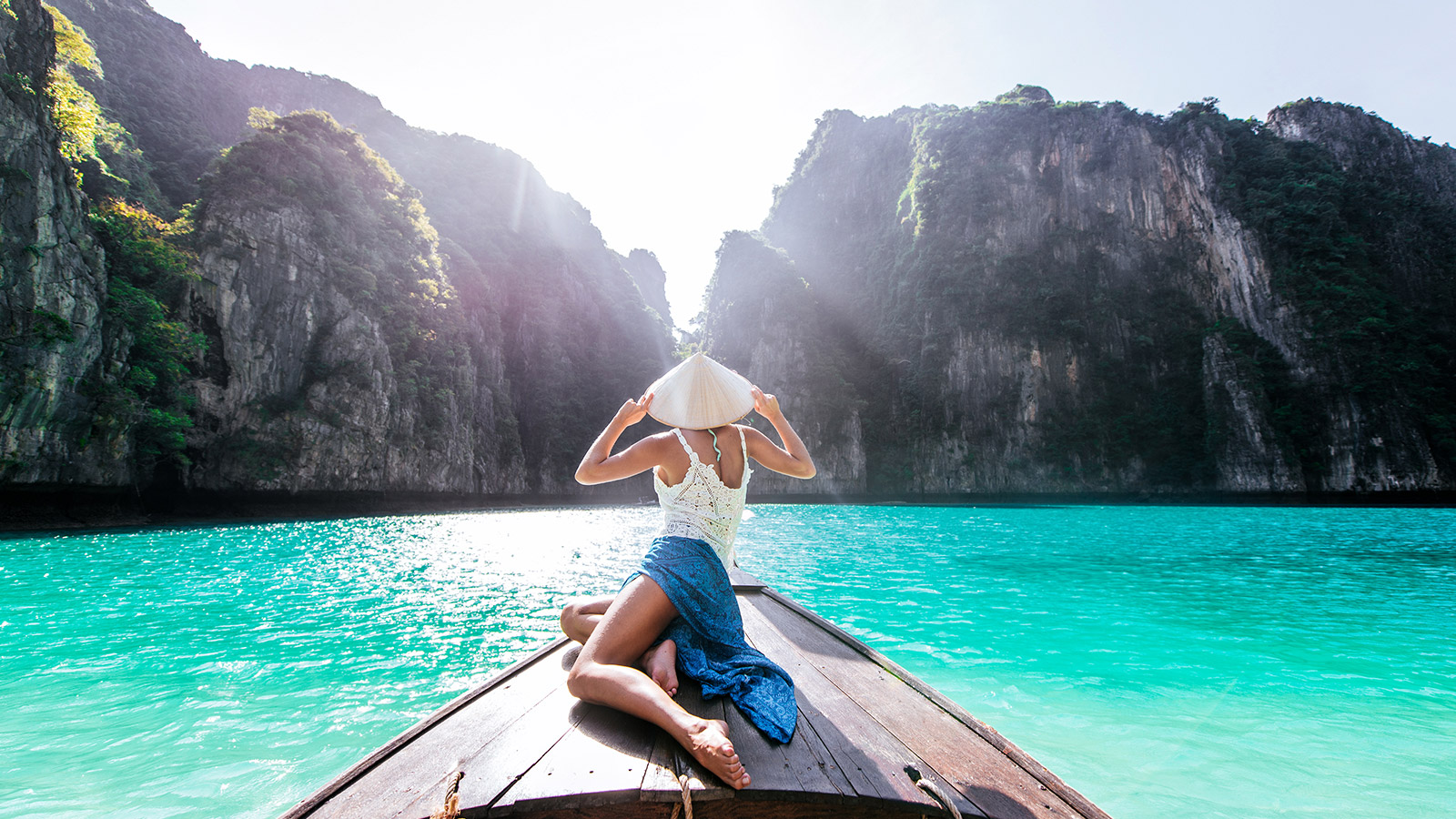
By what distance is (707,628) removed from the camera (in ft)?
7.39

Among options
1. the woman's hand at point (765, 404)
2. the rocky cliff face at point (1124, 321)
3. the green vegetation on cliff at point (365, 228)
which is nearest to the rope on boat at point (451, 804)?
the woman's hand at point (765, 404)

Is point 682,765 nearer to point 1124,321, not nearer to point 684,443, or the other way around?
point 684,443

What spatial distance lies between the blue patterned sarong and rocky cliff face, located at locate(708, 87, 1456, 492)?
151 ft

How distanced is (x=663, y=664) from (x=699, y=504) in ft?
2.06

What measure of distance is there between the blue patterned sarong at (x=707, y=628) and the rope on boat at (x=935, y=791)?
1.70 ft

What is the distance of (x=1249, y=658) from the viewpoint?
5246 millimetres

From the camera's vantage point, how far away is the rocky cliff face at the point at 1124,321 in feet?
126

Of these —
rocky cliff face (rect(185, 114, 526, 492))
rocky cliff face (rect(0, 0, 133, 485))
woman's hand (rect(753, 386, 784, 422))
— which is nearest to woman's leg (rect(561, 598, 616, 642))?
woman's hand (rect(753, 386, 784, 422))

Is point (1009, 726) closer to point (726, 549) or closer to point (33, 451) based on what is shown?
point (726, 549)

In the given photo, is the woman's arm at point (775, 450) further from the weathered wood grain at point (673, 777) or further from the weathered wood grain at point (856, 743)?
the weathered wood grain at point (673, 777)

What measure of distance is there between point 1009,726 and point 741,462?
307 cm

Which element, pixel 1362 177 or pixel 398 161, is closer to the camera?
pixel 1362 177

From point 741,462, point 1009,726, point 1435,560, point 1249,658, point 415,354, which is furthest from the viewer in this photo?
point 415,354

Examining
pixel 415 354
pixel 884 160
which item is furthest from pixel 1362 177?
pixel 415 354
